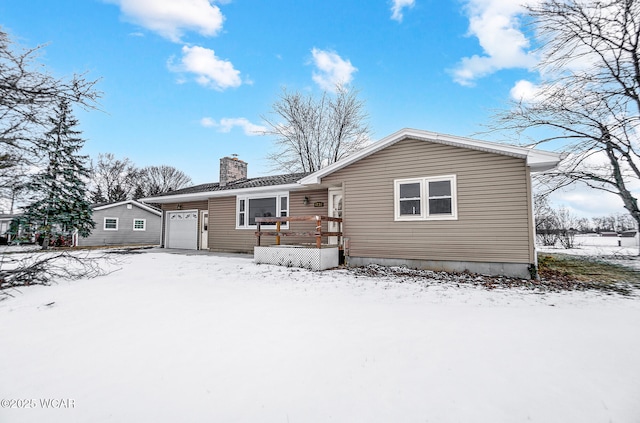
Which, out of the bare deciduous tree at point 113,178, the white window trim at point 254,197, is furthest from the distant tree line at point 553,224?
the bare deciduous tree at point 113,178

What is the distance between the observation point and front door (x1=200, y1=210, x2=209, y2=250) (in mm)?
14859

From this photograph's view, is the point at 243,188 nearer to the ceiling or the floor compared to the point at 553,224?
nearer to the ceiling

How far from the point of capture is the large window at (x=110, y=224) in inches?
847

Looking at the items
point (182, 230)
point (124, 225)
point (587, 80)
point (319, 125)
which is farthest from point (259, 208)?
point (124, 225)

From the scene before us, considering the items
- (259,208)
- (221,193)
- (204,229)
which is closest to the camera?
(259,208)

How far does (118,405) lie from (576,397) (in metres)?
3.42

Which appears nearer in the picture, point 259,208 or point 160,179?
point 259,208

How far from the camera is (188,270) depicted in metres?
7.86

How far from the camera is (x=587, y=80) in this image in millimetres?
10406

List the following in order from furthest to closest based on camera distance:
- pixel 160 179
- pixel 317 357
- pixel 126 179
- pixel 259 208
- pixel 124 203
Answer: pixel 160 179
pixel 126 179
pixel 124 203
pixel 259 208
pixel 317 357

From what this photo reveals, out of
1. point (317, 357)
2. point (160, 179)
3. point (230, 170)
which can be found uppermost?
point (160, 179)

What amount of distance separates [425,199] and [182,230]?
516 inches

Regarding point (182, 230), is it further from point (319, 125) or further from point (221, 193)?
point (319, 125)

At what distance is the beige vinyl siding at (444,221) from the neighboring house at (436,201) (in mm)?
21
